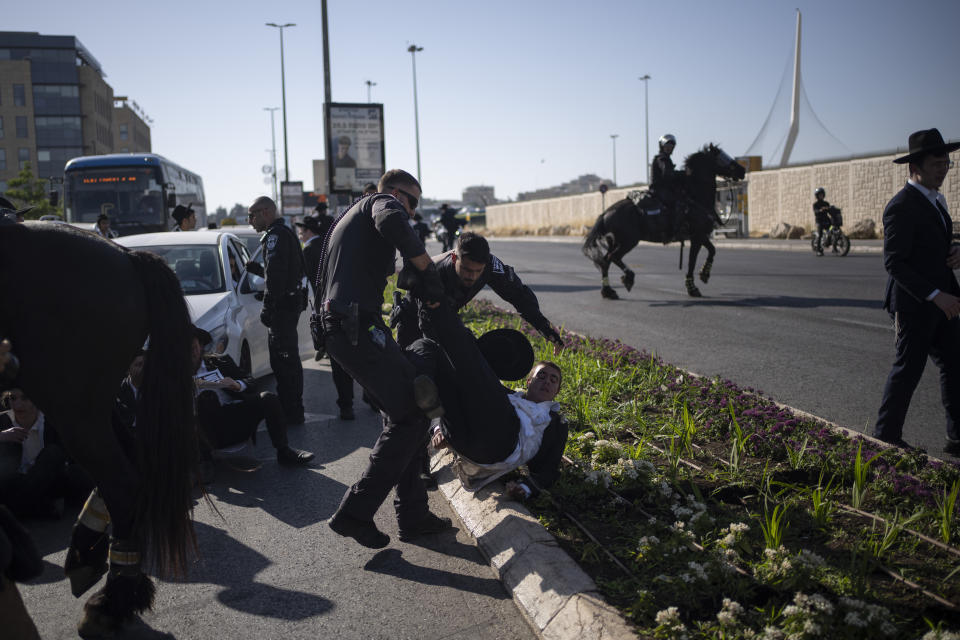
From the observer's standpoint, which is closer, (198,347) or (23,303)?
(23,303)

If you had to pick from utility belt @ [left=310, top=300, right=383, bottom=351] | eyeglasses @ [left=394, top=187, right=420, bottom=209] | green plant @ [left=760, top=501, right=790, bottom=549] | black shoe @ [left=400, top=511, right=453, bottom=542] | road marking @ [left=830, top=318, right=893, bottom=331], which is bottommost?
black shoe @ [left=400, top=511, right=453, bottom=542]

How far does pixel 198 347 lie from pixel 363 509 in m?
1.73

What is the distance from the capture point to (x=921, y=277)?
5.05 metres

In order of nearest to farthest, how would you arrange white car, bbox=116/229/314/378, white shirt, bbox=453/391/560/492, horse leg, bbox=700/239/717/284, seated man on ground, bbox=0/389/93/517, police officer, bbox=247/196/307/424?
white shirt, bbox=453/391/560/492 → seated man on ground, bbox=0/389/93/517 → police officer, bbox=247/196/307/424 → white car, bbox=116/229/314/378 → horse leg, bbox=700/239/717/284

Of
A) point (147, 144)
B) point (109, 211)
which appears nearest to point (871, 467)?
point (109, 211)

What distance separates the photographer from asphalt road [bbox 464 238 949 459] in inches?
269

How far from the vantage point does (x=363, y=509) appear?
3.91 metres

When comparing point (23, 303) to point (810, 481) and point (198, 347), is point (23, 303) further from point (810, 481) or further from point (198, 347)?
point (810, 481)

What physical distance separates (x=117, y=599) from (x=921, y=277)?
489 centimetres

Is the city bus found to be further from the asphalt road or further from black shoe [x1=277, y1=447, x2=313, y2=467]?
black shoe [x1=277, y1=447, x2=313, y2=467]

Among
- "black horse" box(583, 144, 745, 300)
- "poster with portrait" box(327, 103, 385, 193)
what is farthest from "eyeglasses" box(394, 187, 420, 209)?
"poster with portrait" box(327, 103, 385, 193)

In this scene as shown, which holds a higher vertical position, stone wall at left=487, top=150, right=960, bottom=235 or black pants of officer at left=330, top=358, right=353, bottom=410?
stone wall at left=487, top=150, right=960, bottom=235

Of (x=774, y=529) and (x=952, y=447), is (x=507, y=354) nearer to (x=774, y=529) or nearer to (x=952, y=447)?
(x=774, y=529)

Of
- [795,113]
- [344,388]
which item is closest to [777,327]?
[344,388]
